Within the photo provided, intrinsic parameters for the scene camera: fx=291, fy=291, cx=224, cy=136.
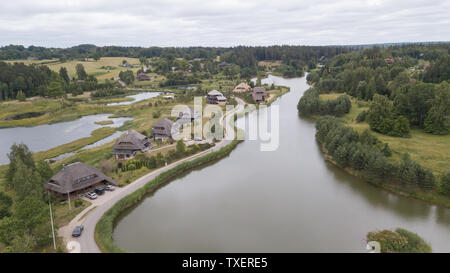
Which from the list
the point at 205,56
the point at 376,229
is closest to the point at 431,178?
the point at 376,229

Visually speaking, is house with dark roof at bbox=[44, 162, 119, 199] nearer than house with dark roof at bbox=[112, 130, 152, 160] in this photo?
Yes

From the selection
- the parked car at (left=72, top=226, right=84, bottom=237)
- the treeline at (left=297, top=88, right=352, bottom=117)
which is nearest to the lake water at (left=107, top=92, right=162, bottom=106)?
the treeline at (left=297, top=88, right=352, bottom=117)

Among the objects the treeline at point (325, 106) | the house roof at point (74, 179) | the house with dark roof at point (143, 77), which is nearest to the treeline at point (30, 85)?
the house with dark roof at point (143, 77)

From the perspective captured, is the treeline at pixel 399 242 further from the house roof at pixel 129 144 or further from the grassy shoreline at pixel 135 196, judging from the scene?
the house roof at pixel 129 144

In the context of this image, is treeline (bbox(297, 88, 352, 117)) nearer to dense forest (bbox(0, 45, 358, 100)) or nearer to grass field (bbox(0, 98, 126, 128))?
grass field (bbox(0, 98, 126, 128))

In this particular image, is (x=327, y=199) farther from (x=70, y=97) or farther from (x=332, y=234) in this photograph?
(x=70, y=97)

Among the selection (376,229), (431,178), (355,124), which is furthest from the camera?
(355,124)
